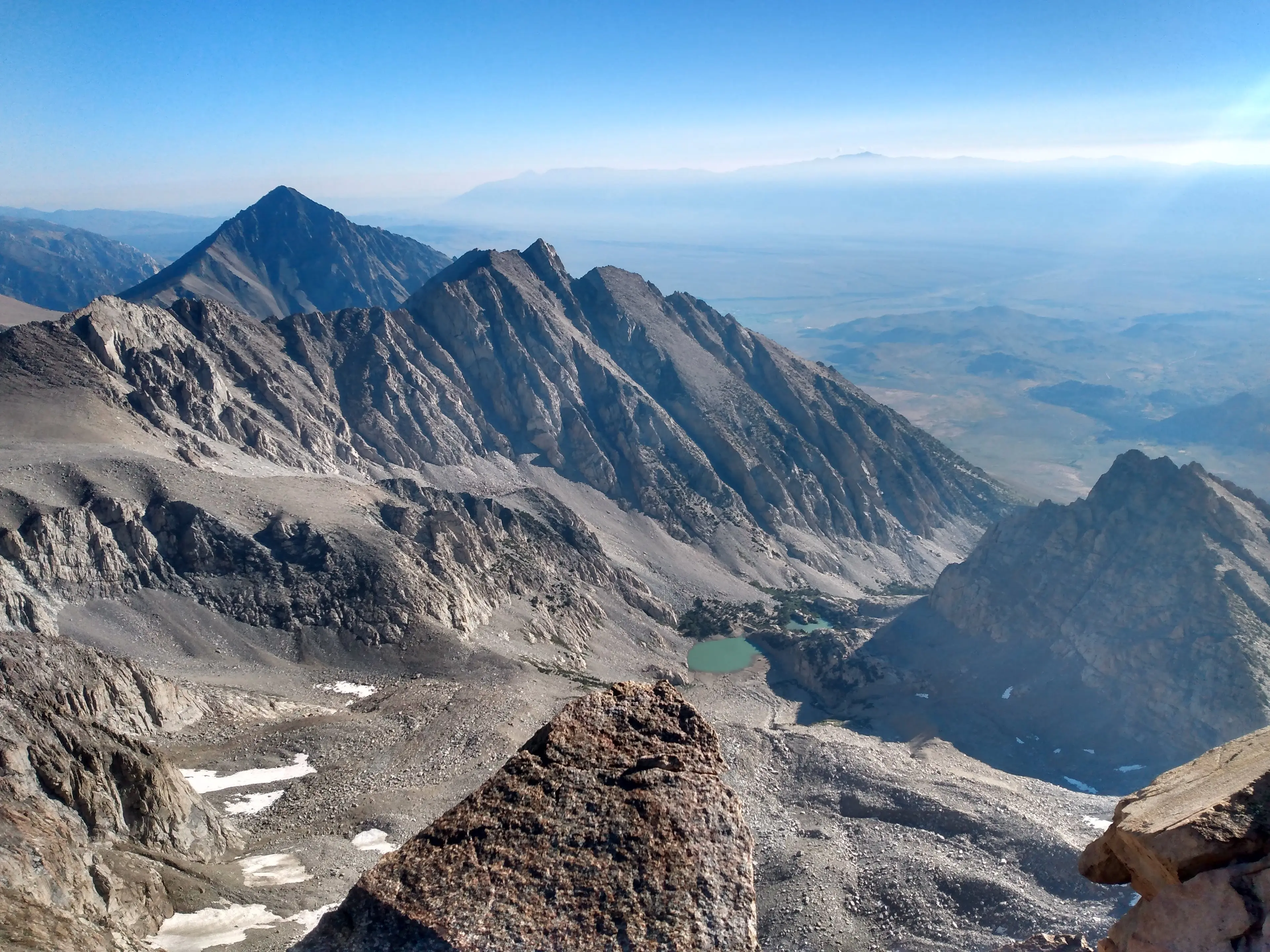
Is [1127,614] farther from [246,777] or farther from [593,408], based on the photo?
[593,408]

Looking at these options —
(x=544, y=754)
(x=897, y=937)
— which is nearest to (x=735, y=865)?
(x=544, y=754)

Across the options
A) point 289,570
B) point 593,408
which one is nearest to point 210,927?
point 289,570

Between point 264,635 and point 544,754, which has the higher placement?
point 544,754

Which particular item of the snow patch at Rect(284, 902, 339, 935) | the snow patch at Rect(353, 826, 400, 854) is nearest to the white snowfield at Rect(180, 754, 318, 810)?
the snow patch at Rect(353, 826, 400, 854)

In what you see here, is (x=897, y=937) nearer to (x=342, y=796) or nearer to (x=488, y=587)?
(x=342, y=796)

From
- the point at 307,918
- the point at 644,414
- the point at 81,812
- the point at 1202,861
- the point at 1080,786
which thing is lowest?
the point at 1080,786

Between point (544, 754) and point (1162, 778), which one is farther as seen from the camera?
point (1162, 778)

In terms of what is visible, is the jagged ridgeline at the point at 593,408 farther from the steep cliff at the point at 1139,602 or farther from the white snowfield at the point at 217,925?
the white snowfield at the point at 217,925
